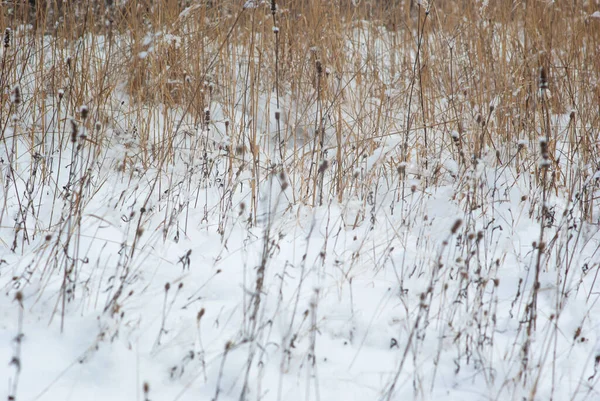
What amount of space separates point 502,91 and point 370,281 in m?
1.68

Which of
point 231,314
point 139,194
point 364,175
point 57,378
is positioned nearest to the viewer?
point 57,378

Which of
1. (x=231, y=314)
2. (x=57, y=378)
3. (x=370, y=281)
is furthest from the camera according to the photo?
(x=370, y=281)

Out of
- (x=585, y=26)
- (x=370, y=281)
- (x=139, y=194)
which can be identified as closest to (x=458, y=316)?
(x=370, y=281)

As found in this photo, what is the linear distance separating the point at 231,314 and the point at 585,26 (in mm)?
2982

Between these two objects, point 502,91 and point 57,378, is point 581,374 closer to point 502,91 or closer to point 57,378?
point 57,378

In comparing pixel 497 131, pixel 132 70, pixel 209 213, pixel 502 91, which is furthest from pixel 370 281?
pixel 132 70

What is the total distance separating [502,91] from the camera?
3008mm

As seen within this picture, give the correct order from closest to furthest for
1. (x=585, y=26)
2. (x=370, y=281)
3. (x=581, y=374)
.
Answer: (x=581, y=374)
(x=370, y=281)
(x=585, y=26)

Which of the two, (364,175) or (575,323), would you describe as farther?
(364,175)

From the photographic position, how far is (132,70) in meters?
3.07

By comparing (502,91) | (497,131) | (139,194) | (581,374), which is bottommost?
(581,374)

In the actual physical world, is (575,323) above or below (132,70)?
below

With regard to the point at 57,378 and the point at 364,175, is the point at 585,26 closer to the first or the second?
the point at 364,175

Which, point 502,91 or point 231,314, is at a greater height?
point 502,91
